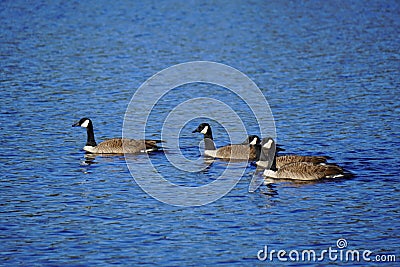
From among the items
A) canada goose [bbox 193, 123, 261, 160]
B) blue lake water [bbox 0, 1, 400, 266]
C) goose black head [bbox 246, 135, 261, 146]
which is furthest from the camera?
canada goose [bbox 193, 123, 261, 160]

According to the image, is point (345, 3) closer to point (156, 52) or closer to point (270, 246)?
point (156, 52)

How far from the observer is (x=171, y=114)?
23.0 metres

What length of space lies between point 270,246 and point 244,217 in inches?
60.2

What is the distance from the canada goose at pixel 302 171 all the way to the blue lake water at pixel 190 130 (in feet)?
0.85

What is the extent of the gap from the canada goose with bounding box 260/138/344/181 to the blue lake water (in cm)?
26

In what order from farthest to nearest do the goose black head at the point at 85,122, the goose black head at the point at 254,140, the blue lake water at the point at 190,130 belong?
the goose black head at the point at 85,122 → the goose black head at the point at 254,140 → the blue lake water at the point at 190,130

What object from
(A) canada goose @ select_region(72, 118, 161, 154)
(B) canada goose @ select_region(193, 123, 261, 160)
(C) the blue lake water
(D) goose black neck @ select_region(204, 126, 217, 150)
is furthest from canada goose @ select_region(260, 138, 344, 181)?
(A) canada goose @ select_region(72, 118, 161, 154)

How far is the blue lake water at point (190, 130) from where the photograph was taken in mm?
13188

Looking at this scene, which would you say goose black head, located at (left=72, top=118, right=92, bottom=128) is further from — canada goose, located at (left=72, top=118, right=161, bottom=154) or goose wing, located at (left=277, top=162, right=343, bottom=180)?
goose wing, located at (left=277, top=162, right=343, bottom=180)

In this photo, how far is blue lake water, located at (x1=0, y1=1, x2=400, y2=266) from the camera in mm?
13188

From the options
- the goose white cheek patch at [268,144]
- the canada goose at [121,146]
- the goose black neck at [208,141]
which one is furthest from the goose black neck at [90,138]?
the goose white cheek patch at [268,144]

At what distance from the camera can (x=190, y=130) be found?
845 inches

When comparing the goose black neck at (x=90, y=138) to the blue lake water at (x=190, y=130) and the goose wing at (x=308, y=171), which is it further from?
the goose wing at (x=308, y=171)

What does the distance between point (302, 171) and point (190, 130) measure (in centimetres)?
529
